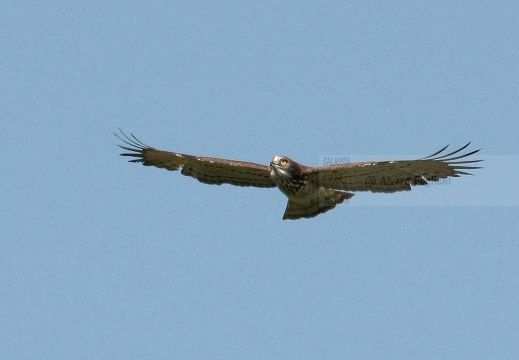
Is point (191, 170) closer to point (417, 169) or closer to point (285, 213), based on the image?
point (285, 213)

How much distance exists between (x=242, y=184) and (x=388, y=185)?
311 centimetres

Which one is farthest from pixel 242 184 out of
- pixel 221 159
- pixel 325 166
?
pixel 325 166

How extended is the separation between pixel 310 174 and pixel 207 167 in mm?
2359

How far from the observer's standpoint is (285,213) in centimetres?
2194

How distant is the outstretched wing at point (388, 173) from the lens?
2019 centimetres

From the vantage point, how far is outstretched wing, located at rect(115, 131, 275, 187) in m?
22.0

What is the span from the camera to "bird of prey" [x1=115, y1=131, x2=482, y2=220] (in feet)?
66.8

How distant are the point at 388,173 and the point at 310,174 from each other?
57.9 inches

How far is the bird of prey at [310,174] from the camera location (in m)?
20.4

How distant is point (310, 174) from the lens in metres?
21.1

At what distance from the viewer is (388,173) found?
67.7 feet

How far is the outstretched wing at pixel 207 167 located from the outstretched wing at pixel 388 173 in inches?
53.8

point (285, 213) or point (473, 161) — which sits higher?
point (473, 161)

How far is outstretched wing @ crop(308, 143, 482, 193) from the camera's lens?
66.2 feet
